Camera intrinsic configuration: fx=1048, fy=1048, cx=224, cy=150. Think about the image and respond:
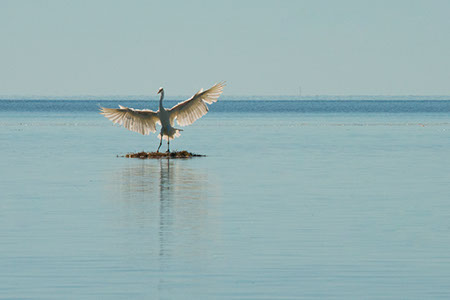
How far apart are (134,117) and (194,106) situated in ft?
7.49

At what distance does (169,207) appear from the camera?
2083 centimetres

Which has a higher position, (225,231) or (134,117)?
(134,117)

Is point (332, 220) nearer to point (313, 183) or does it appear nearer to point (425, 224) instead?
point (425, 224)

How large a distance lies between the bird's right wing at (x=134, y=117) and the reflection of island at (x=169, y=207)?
6.21 m

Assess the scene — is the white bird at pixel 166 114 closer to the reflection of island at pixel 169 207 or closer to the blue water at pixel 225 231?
the blue water at pixel 225 231

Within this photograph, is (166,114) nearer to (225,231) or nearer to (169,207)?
(169,207)

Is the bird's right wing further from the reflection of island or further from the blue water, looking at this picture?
the reflection of island

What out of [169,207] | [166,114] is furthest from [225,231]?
[166,114]

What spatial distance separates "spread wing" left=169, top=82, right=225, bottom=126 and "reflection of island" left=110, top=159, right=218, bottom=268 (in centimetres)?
647

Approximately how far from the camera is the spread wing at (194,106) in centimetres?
3875

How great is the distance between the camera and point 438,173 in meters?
29.6

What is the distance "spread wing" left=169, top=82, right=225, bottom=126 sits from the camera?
38.8 meters

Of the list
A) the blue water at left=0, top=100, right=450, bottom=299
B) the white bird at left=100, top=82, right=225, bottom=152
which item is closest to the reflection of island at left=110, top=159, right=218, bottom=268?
the blue water at left=0, top=100, right=450, bottom=299

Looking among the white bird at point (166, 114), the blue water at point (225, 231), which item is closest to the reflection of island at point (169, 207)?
the blue water at point (225, 231)
